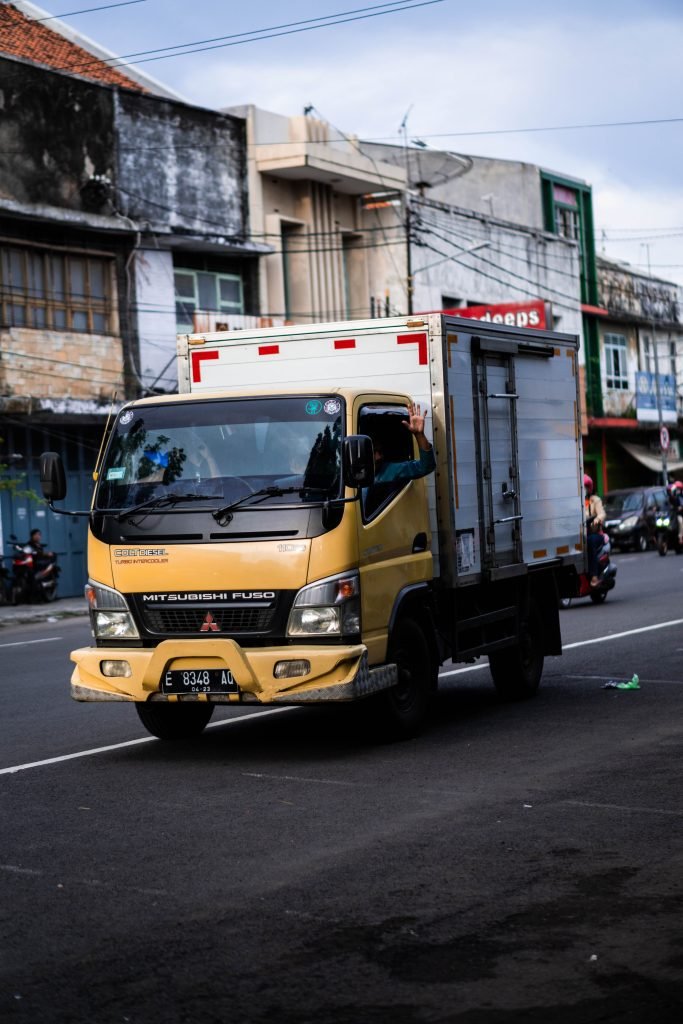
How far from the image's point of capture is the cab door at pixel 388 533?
943 cm

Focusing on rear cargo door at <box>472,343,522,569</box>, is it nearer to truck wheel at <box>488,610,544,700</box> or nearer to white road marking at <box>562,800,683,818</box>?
truck wheel at <box>488,610,544,700</box>

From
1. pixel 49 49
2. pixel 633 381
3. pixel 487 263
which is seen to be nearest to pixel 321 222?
pixel 49 49

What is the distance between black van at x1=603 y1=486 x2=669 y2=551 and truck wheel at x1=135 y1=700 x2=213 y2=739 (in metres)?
30.0

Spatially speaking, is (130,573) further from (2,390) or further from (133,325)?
(133,325)

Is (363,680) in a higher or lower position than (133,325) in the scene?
lower

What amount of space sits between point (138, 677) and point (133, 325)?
23.4 metres

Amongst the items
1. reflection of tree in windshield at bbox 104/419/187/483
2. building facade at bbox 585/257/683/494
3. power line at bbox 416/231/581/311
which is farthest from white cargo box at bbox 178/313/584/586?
building facade at bbox 585/257/683/494

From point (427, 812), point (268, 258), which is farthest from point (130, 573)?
point (268, 258)

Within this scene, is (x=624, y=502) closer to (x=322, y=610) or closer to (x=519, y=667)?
(x=519, y=667)

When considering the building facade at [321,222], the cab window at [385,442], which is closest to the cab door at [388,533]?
the cab window at [385,442]

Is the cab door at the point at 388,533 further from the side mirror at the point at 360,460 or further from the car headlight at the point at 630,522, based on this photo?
the car headlight at the point at 630,522

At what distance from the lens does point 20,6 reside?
36.5 meters

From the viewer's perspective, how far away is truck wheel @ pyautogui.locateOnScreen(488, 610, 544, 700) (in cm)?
1231

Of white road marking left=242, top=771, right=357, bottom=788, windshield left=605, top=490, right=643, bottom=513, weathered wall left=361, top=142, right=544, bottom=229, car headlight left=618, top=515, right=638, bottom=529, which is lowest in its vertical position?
white road marking left=242, top=771, right=357, bottom=788
